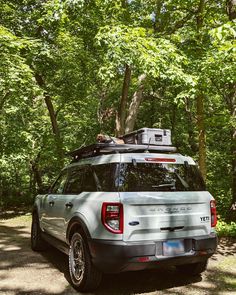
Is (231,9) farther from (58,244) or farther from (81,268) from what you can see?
(81,268)

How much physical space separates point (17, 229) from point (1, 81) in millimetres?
5171

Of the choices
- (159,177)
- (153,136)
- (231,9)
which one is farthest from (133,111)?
(159,177)

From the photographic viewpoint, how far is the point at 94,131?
61.2 feet

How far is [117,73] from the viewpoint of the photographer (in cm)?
1311

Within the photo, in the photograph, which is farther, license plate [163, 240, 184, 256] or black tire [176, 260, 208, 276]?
black tire [176, 260, 208, 276]

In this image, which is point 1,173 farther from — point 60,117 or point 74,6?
point 74,6

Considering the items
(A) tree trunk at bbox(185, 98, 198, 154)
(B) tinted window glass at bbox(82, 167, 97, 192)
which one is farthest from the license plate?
(A) tree trunk at bbox(185, 98, 198, 154)

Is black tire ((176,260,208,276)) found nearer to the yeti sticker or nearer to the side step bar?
the yeti sticker

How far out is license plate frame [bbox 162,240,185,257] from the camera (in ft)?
14.0

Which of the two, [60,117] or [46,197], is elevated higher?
[60,117]

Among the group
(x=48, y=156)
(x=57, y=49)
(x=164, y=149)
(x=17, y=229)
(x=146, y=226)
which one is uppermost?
(x=57, y=49)

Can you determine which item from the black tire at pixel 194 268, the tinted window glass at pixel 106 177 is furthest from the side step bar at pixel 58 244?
the black tire at pixel 194 268

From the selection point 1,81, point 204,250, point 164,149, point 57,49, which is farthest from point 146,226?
point 57,49

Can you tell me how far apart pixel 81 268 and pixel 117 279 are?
2.42 feet
